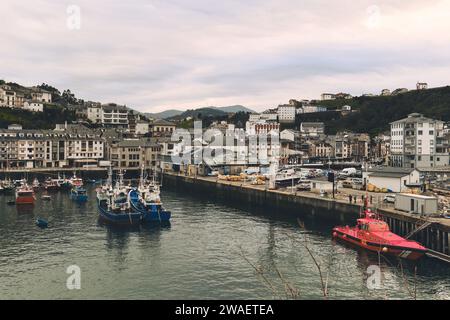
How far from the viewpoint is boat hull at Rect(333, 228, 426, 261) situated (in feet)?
97.7

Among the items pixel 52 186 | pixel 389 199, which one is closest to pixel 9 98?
pixel 52 186

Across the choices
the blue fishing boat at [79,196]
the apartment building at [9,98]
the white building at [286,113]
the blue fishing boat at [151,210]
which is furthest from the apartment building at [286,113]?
the blue fishing boat at [151,210]

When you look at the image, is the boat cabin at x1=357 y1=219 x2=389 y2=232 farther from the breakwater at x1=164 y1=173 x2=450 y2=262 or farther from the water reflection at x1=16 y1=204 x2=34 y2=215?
the water reflection at x1=16 y1=204 x2=34 y2=215

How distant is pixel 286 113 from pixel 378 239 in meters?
153

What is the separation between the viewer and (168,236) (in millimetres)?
39156

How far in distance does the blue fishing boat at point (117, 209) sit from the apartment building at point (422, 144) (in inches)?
2130

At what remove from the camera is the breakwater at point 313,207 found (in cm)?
3167

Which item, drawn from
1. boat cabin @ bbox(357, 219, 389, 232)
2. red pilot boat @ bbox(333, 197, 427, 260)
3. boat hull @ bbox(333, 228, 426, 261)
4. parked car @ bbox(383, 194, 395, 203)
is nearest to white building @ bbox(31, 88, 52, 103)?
parked car @ bbox(383, 194, 395, 203)

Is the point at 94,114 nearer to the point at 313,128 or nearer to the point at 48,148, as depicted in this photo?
the point at 48,148

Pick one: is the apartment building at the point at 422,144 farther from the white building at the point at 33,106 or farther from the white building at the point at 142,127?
the white building at the point at 33,106

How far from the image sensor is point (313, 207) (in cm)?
4750
